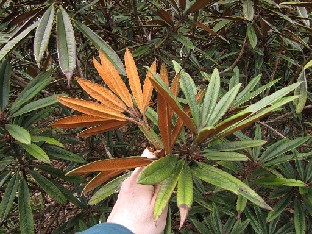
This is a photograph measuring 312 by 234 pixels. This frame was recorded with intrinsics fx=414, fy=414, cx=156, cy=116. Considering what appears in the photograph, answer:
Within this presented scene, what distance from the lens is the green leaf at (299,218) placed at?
1310 millimetres

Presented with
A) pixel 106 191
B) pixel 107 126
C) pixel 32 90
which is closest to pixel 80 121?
pixel 107 126

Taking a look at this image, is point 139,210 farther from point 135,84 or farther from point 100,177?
point 135,84

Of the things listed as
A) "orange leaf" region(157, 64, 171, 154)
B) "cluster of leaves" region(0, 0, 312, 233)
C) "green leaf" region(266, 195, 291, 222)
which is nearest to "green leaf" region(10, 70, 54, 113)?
"cluster of leaves" region(0, 0, 312, 233)

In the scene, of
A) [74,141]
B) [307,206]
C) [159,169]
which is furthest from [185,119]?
[74,141]

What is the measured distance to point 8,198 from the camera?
4.28ft

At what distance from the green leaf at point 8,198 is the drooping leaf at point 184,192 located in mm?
694

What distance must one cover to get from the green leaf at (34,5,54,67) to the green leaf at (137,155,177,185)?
395mm

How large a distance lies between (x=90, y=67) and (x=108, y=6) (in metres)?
0.31

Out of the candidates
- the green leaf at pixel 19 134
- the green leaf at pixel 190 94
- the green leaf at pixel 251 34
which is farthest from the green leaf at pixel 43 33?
the green leaf at pixel 251 34

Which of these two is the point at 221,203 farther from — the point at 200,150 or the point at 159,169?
the point at 159,169

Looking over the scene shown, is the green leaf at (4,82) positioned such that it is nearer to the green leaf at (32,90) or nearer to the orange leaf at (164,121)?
the green leaf at (32,90)

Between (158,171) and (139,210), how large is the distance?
0.63 ft

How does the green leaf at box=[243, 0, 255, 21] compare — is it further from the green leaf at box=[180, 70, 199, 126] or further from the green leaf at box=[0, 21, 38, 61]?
the green leaf at box=[0, 21, 38, 61]

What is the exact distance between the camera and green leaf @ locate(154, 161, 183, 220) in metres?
0.76
